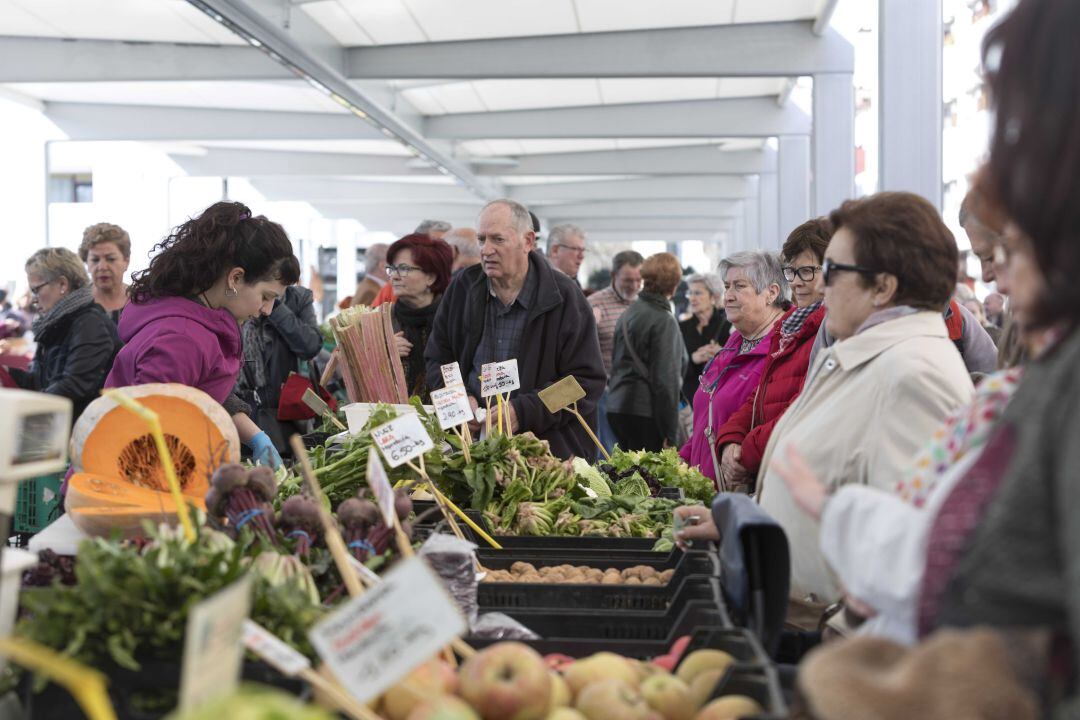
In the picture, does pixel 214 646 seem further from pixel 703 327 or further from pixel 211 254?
pixel 703 327

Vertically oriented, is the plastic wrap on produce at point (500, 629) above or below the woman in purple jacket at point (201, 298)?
below

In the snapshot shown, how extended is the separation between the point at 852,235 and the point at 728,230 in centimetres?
2606

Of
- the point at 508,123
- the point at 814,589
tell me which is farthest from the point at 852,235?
the point at 508,123

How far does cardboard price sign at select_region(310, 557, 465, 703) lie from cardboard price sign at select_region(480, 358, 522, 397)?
272 cm

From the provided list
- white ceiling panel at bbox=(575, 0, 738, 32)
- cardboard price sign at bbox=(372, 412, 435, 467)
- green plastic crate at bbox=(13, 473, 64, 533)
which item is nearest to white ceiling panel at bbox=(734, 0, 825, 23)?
white ceiling panel at bbox=(575, 0, 738, 32)

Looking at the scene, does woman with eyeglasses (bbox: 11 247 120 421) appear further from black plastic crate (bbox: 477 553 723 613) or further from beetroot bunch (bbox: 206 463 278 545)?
black plastic crate (bbox: 477 553 723 613)

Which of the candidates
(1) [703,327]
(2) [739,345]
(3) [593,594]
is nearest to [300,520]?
(3) [593,594]

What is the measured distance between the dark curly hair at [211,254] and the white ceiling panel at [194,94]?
302 inches

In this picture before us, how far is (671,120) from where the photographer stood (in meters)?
12.0

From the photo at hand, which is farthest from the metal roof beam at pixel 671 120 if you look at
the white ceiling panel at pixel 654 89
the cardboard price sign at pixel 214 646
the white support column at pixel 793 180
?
the cardboard price sign at pixel 214 646

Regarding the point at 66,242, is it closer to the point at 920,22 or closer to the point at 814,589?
the point at 920,22

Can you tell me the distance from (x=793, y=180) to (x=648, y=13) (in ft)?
15.8

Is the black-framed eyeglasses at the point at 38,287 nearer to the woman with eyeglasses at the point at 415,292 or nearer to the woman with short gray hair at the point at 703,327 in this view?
the woman with eyeglasses at the point at 415,292

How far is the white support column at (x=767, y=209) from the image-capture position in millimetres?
15250
